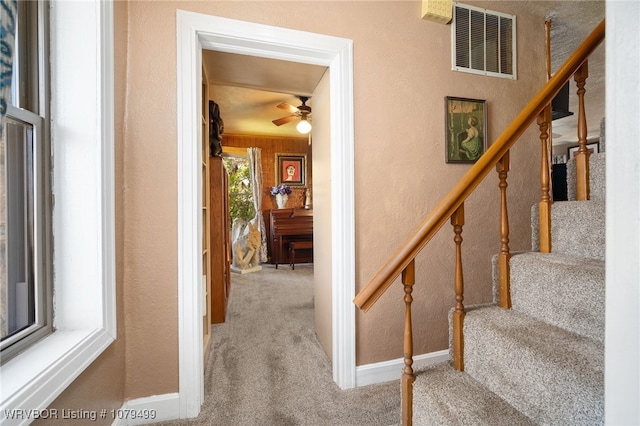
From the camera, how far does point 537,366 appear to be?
3.28 ft

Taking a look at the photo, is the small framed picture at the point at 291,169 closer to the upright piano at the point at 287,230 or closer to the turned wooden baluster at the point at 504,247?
the upright piano at the point at 287,230

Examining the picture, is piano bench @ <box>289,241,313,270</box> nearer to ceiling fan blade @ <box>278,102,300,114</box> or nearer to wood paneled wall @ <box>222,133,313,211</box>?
wood paneled wall @ <box>222,133,313,211</box>

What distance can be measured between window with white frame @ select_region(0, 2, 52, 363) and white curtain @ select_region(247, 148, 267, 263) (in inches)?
175

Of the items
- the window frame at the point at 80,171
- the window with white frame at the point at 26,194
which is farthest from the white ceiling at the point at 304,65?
the window with white frame at the point at 26,194

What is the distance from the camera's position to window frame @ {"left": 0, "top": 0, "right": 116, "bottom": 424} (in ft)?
3.57

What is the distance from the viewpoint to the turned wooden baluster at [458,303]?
131 cm

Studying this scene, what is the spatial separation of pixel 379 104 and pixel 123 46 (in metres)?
1.43

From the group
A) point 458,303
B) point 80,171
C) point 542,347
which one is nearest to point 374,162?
point 458,303

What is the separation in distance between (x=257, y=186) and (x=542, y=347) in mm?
5116

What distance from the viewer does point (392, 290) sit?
72.2 inches

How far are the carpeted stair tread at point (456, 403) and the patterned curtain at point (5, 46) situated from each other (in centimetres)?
167

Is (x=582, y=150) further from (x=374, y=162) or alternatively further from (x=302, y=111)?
(x=302, y=111)

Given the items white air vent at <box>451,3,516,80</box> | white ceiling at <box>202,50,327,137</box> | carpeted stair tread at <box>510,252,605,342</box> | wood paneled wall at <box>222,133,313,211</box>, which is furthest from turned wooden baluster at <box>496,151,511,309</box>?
wood paneled wall at <box>222,133,313,211</box>
